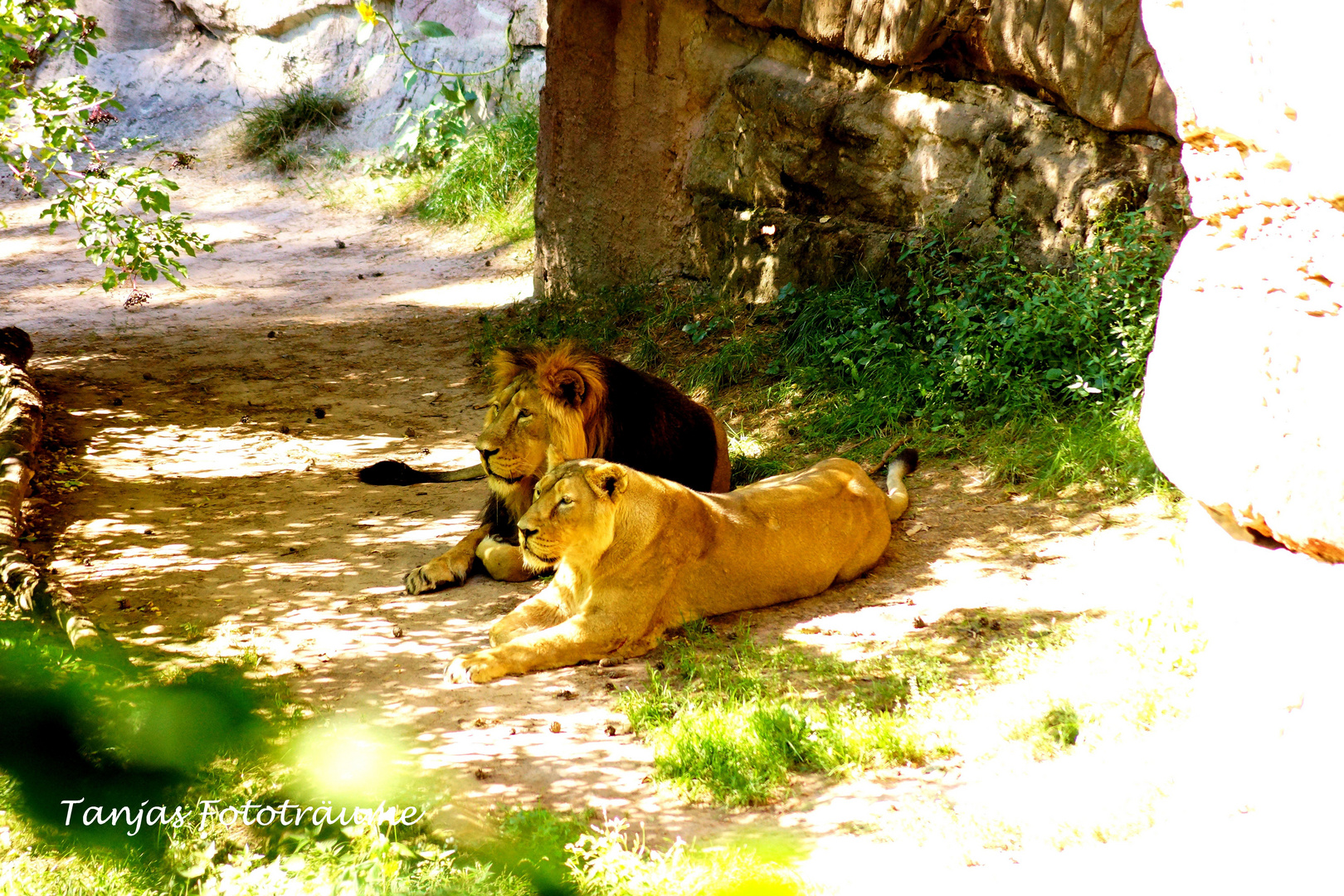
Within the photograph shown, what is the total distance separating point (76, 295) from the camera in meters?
11.3

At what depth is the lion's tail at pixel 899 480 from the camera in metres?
6.00

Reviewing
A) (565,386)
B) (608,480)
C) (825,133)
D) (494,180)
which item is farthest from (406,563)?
(494,180)

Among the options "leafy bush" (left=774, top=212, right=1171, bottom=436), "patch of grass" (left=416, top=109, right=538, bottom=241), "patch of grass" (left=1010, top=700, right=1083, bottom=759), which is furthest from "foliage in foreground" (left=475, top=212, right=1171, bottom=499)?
"patch of grass" (left=416, top=109, right=538, bottom=241)

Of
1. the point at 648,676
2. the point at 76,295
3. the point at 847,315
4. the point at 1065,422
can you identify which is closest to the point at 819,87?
the point at 847,315

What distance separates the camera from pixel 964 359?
6926 millimetres

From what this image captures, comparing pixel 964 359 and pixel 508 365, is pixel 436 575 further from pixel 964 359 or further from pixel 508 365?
pixel 964 359

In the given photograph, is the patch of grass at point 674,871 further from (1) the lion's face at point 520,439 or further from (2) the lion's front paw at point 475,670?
(1) the lion's face at point 520,439

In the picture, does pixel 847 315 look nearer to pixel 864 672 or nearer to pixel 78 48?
pixel 864 672

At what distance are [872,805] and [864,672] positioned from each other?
3.14 ft

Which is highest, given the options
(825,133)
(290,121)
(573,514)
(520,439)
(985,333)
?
(290,121)

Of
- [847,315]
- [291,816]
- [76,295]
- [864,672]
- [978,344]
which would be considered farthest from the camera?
[76,295]

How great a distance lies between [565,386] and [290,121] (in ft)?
41.5

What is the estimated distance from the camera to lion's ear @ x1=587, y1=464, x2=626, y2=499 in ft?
15.2

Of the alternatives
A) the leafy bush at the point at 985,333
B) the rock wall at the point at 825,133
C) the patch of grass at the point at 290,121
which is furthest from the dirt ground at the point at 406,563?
the patch of grass at the point at 290,121
